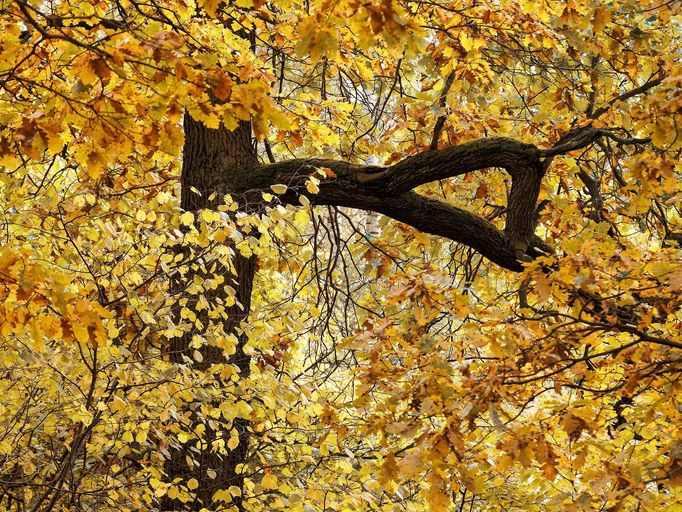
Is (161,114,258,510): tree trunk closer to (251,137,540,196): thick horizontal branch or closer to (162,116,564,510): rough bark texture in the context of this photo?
(162,116,564,510): rough bark texture

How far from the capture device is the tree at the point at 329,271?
112 inches

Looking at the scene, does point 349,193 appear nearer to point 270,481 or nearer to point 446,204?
point 446,204

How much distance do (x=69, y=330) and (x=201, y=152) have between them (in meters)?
3.27

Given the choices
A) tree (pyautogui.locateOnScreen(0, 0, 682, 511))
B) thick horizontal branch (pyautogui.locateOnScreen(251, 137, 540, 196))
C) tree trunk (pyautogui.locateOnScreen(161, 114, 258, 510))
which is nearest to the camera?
tree (pyautogui.locateOnScreen(0, 0, 682, 511))

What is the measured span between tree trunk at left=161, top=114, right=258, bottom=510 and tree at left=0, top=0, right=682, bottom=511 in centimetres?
2

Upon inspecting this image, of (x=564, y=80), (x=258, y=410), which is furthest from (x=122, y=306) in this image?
(x=564, y=80)

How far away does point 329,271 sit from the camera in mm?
5938

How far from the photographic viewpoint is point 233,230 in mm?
4133

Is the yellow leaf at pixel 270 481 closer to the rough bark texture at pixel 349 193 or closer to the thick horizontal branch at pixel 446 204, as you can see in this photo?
the rough bark texture at pixel 349 193

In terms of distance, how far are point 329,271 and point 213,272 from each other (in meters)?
0.98

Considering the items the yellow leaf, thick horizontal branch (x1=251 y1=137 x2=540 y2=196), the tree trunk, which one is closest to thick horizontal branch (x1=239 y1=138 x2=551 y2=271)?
thick horizontal branch (x1=251 y1=137 x2=540 y2=196)

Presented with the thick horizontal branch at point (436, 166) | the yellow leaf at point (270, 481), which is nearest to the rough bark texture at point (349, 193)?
the thick horizontal branch at point (436, 166)

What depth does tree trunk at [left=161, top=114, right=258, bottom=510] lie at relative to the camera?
17.3ft

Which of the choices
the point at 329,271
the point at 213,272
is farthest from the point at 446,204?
the point at 213,272
